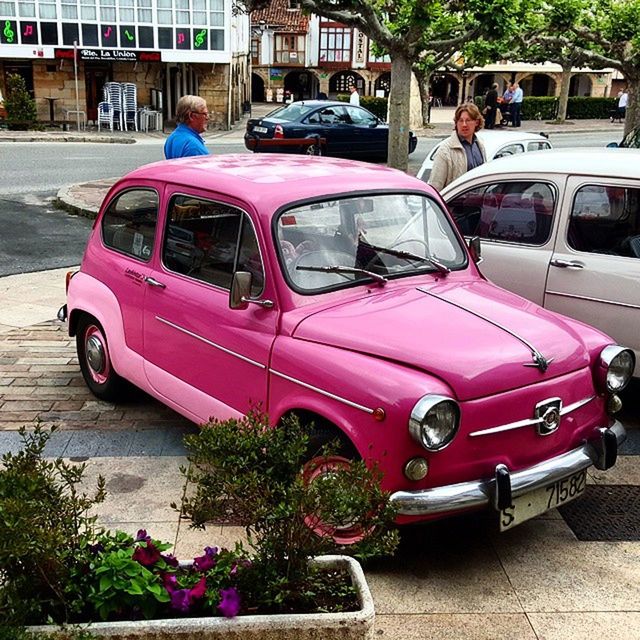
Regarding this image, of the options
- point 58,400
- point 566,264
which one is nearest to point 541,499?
point 566,264

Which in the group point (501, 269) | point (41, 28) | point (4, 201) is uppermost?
point (41, 28)

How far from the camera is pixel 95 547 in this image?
304 cm

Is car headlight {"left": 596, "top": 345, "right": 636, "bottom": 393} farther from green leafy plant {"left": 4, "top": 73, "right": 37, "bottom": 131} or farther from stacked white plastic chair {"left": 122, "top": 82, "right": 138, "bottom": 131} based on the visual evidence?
stacked white plastic chair {"left": 122, "top": 82, "right": 138, "bottom": 131}

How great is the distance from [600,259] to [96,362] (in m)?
3.66

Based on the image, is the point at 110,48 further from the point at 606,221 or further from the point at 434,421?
the point at 434,421

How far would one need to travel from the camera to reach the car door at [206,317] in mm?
4545

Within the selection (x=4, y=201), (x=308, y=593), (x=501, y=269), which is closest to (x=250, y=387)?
(x=308, y=593)

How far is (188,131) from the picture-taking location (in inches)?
297

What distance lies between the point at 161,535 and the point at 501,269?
3279 millimetres

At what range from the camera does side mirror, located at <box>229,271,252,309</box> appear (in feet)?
14.3

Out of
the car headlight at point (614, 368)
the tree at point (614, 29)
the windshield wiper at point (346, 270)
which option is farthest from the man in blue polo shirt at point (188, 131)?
the tree at point (614, 29)

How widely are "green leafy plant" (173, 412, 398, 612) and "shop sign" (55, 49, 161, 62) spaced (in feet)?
109

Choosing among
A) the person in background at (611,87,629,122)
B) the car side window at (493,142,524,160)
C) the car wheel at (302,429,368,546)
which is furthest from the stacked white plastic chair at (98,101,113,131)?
the car wheel at (302,429,368,546)

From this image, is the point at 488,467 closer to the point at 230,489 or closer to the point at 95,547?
the point at 230,489
